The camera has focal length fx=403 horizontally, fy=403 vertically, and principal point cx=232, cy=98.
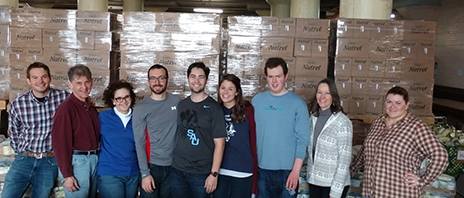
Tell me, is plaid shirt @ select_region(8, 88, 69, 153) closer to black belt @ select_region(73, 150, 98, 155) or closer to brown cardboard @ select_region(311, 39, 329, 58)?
black belt @ select_region(73, 150, 98, 155)

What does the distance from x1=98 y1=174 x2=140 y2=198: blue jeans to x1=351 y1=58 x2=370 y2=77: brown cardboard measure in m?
2.93

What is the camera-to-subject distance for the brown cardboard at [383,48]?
482 cm

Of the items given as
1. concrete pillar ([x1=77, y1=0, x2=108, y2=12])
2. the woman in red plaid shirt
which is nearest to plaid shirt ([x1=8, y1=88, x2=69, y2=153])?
the woman in red plaid shirt

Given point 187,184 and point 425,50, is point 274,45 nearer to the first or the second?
point 425,50

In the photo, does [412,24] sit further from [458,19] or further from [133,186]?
[458,19]

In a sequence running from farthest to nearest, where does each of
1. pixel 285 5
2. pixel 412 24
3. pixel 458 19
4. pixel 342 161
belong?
pixel 285 5, pixel 458 19, pixel 412 24, pixel 342 161

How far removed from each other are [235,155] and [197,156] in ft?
0.97

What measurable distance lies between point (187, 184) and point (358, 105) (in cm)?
262

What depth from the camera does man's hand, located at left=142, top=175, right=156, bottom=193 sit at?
3.17 meters

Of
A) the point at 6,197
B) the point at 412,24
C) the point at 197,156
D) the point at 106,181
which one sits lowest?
the point at 6,197

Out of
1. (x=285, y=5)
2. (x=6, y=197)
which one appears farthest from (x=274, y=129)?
(x=285, y=5)

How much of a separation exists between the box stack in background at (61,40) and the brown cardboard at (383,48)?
10.2 feet

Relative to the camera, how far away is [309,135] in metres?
3.13

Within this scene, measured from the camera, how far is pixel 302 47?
480cm
